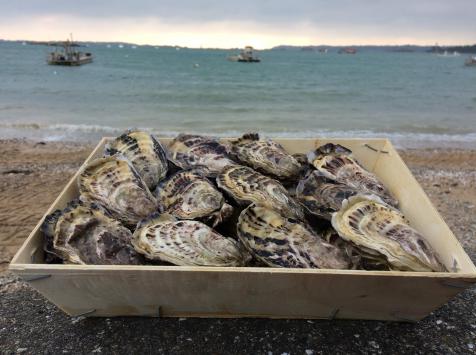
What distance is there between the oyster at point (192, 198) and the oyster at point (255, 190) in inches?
3.9

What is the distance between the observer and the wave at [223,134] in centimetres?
933

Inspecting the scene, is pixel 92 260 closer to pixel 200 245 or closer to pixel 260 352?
pixel 200 245

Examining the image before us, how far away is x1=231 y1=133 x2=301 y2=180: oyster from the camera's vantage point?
9.32 feet

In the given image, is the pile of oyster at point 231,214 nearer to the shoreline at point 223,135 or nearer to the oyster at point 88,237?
the oyster at point 88,237

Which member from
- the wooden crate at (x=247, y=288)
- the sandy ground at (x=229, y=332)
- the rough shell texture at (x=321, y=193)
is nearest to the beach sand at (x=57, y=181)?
the sandy ground at (x=229, y=332)

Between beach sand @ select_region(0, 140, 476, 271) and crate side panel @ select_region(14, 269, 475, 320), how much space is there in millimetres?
1590

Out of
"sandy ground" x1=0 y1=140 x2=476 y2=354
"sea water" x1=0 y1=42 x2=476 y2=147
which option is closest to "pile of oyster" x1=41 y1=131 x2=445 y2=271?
"sandy ground" x1=0 y1=140 x2=476 y2=354

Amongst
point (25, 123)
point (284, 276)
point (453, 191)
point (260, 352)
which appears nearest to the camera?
point (284, 276)

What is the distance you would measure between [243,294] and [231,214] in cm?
55

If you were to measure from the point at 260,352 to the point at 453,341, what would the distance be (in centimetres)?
115

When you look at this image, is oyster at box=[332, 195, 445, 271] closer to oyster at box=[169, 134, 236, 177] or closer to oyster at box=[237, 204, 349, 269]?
oyster at box=[237, 204, 349, 269]

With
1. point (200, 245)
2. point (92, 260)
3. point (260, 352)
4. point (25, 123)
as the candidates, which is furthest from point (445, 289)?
point (25, 123)

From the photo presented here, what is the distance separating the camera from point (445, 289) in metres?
1.80

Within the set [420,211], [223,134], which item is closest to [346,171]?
[420,211]
